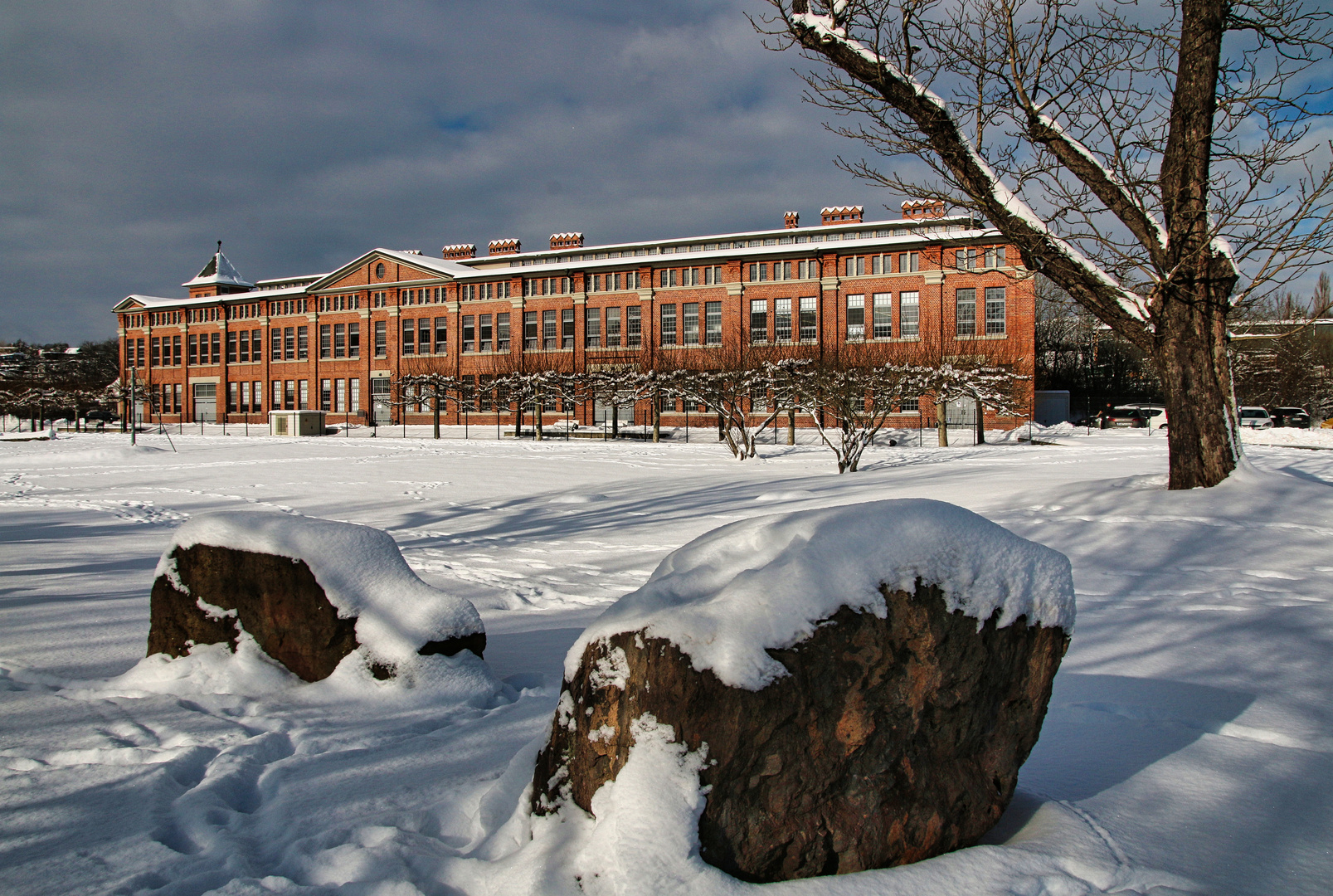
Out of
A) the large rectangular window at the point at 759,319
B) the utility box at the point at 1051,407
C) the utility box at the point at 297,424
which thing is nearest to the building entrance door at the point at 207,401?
the utility box at the point at 297,424

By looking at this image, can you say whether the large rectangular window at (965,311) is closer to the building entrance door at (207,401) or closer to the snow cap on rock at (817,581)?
the snow cap on rock at (817,581)

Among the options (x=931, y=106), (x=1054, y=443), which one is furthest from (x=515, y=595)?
(x=1054, y=443)

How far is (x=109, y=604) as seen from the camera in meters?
6.66

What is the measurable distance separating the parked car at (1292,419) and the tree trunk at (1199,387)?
41.3m

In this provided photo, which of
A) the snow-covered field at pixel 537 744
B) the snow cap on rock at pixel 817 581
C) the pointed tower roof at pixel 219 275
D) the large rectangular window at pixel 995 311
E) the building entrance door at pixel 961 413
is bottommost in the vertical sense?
the snow-covered field at pixel 537 744

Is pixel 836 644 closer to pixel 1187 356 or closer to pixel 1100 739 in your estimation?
pixel 1100 739

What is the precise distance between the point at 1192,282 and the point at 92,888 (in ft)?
38.5

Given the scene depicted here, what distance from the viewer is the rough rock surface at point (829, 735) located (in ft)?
8.05

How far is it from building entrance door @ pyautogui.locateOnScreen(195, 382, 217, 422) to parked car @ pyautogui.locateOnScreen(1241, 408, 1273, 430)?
7635 cm

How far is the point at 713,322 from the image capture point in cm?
5262

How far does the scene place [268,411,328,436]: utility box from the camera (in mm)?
46875

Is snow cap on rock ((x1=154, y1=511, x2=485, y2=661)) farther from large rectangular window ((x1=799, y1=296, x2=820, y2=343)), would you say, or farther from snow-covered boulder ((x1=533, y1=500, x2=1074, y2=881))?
large rectangular window ((x1=799, y1=296, x2=820, y2=343))

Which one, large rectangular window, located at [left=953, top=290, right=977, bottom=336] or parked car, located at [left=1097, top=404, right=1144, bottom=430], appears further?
large rectangular window, located at [left=953, top=290, right=977, bottom=336]

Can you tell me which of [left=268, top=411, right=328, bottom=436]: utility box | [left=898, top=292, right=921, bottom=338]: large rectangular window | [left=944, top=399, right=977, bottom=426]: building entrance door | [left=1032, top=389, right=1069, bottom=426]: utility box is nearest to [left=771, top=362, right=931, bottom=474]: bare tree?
[left=944, top=399, right=977, bottom=426]: building entrance door
